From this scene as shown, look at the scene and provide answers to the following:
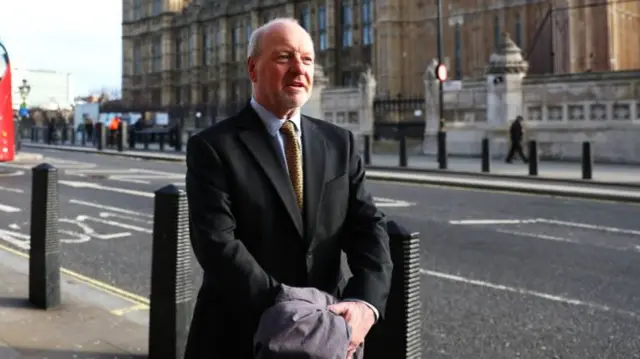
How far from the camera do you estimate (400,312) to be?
8.64ft

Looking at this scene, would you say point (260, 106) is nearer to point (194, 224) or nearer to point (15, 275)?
point (194, 224)

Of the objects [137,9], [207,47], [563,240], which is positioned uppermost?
[137,9]

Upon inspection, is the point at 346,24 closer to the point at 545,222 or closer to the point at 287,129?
the point at 545,222

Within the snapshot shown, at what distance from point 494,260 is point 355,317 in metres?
5.56

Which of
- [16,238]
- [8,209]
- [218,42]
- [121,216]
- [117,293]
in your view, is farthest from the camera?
[218,42]

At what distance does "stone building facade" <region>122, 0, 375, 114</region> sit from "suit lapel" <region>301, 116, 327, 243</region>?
4026 centimetres

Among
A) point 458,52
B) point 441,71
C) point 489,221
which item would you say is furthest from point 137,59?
point 489,221

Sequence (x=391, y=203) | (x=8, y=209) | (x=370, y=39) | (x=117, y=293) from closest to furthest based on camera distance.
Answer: (x=117, y=293), (x=8, y=209), (x=391, y=203), (x=370, y=39)

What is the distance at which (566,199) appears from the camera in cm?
1266

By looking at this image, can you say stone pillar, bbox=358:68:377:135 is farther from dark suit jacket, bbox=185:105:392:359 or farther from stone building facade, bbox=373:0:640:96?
dark suit jacket, bbox=185:105:392:359

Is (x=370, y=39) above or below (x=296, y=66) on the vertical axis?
above

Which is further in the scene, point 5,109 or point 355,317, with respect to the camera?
point 5,109

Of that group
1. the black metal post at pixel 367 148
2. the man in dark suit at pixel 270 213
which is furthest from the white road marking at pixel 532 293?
the black metal post at pixel 367 148

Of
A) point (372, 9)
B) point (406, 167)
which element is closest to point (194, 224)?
point (406, 167)
